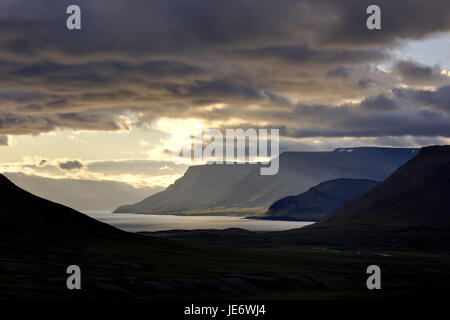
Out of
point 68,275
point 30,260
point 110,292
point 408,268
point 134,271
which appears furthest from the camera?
point 408,268

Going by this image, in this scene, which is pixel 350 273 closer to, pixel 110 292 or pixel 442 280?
pixel 442 280

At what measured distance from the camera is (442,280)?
552ft

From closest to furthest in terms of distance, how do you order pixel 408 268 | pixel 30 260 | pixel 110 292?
pixel 110 292 < pixel 30 260 < pixel 408 268

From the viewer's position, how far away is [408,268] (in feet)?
650

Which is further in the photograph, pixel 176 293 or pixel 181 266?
pixel 181 266

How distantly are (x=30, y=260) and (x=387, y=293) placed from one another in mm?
92326

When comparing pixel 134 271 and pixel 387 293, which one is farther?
pixel 134 271
